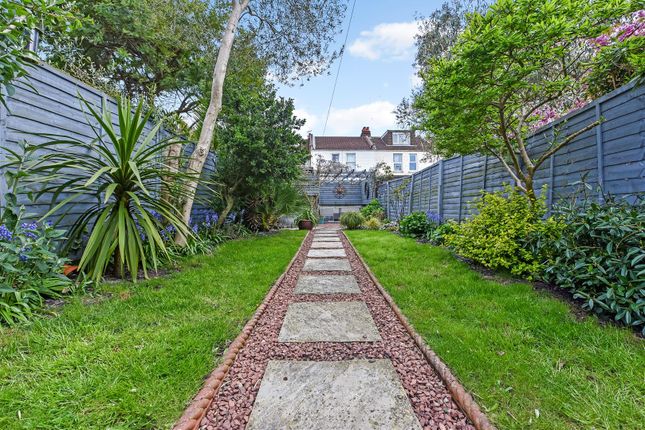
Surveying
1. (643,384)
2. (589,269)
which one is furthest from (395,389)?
(589,269)

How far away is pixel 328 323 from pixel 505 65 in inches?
131

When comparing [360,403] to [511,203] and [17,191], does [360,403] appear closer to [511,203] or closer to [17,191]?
[17,191]

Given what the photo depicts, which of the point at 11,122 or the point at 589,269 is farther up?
the point at 11,122

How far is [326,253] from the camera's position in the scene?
5.14 m

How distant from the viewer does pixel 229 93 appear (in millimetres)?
5668

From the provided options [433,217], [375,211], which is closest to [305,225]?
[375,211]

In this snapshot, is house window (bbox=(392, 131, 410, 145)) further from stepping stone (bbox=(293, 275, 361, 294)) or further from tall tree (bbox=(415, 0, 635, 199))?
stepping stone (bbox=(293, 275, 361, 294))

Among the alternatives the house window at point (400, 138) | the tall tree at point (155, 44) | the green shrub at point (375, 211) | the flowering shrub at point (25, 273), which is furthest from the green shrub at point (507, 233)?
the house window at point (400, 138)

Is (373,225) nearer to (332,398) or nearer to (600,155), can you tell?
(600,155)

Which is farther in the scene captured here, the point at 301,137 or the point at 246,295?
the point at 301,137

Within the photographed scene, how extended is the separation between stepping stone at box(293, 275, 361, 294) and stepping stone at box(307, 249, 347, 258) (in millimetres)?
1376

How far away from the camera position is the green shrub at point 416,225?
653 centimetres

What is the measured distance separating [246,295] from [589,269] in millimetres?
2753

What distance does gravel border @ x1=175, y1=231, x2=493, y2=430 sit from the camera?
1.22 metres
